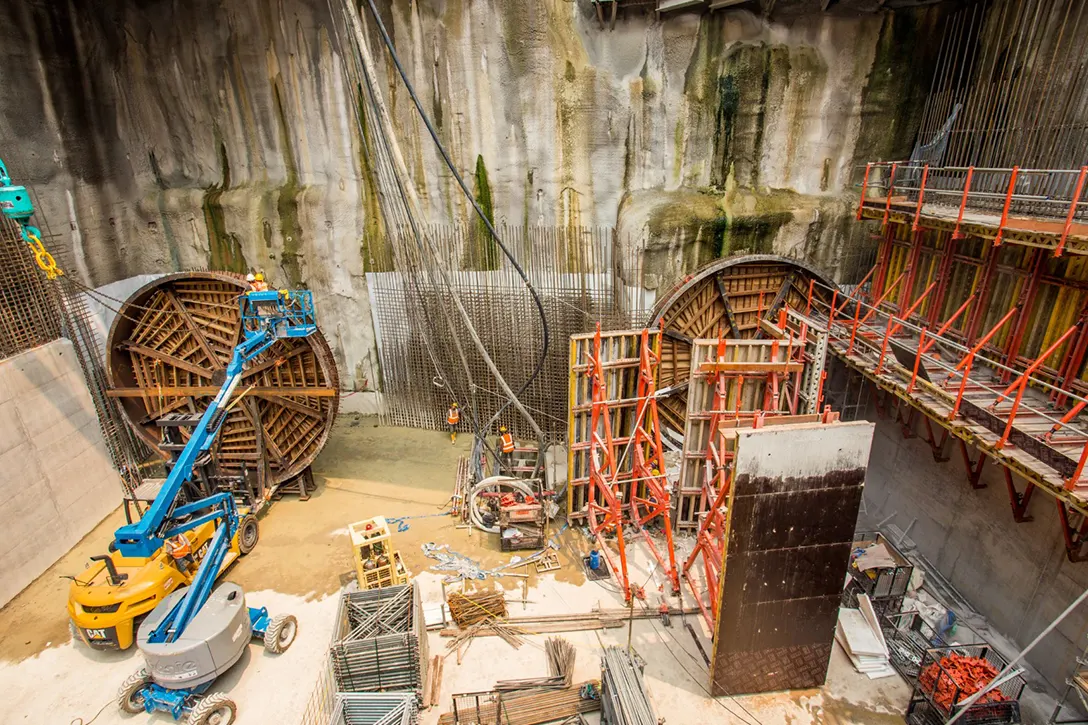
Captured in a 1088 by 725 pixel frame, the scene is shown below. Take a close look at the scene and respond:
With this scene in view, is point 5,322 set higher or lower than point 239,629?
higher

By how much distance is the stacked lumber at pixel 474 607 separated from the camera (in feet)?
26.7

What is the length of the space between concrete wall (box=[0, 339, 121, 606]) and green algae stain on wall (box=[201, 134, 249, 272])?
3.72 meters

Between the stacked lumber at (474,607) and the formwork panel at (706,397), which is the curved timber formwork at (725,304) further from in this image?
the stacked lumber at (474,607)

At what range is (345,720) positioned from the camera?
20.9 ft

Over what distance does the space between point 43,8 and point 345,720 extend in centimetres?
1322

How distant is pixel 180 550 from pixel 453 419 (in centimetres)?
535

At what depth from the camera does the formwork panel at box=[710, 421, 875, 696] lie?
250 inches

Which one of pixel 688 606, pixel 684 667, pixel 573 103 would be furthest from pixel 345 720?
pixel 573 103

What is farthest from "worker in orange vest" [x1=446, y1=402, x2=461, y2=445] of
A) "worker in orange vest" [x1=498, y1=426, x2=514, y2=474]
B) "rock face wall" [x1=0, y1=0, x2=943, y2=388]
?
"rock face wall" [x1=0, y1=0, x2=943, y2=388]

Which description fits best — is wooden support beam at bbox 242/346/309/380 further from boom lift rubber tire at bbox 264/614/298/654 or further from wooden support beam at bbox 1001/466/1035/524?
wooden support beam at bbox 1001/466/1035/524

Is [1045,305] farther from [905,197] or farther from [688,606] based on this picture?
[688,606]

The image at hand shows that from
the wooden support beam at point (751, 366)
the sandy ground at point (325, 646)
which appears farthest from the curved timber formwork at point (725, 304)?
the sandy ground at point (325, 646)

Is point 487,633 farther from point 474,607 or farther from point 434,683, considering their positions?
point 434,683

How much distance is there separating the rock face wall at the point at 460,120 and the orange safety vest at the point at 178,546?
665 centimetres
